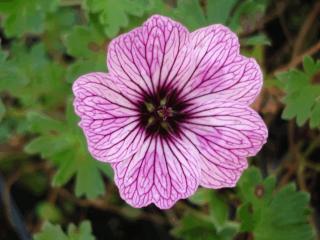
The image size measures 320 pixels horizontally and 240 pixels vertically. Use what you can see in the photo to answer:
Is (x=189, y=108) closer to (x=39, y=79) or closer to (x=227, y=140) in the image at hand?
(x=227, y=140)

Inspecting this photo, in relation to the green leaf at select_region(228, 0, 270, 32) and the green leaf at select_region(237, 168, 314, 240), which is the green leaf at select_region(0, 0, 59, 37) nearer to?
the green leaf at select_region(228, 0, 270, 32)

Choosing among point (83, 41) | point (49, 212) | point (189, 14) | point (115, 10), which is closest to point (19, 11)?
point (83, 41)

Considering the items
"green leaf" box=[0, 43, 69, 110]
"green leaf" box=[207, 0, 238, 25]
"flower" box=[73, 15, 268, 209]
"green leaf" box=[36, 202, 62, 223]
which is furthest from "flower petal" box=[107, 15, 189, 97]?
"green leaf" box=[36, 202, 62, 223]

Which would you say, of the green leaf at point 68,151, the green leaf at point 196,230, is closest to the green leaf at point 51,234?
the green leaf at point 68,151

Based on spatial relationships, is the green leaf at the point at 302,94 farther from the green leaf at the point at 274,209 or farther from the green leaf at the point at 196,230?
the green leaf at the point at 196,230

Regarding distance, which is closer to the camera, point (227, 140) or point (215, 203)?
point (227, 140)
